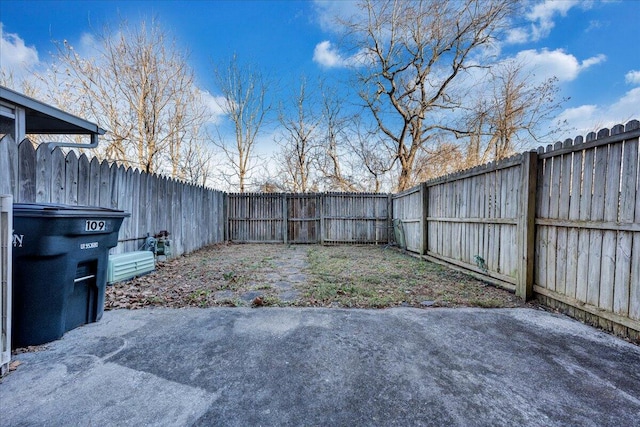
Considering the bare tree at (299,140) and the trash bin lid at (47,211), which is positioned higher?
the bare tree at (299,140)

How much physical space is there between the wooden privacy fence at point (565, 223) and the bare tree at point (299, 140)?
31.7ft

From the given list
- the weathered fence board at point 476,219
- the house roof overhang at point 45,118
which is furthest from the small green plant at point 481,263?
the house roof overhang at point 45,118

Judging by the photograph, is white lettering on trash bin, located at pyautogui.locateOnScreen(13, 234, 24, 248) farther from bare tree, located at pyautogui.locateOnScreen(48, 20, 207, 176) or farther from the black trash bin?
bare tree, located at pyautogui.locateOnScreen(48, 20, 207, 176)

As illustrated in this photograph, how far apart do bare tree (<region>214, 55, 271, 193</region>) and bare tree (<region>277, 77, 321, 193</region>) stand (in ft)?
4.13

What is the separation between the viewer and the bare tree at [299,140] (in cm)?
1365

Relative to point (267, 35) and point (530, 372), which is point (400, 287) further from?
point (267, 35)

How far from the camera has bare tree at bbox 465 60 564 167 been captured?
30.8 feet

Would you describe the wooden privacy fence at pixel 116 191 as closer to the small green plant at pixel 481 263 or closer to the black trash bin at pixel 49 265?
the black trash bin at pixel 49 265

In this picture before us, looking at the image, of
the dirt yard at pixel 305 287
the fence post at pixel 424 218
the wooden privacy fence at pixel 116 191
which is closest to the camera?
the wooden privacy fence at pixel 116 191

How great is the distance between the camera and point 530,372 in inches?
72.5

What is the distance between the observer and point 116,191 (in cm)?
445

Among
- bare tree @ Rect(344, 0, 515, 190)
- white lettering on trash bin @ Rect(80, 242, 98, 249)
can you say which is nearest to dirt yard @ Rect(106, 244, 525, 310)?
white lettering on trash bin @ Rect(80, 242, 98, 249)

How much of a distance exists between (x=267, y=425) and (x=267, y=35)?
10.9 metres

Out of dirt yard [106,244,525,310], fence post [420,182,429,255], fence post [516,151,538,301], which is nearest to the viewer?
dirt yard [106,244,525,310]
